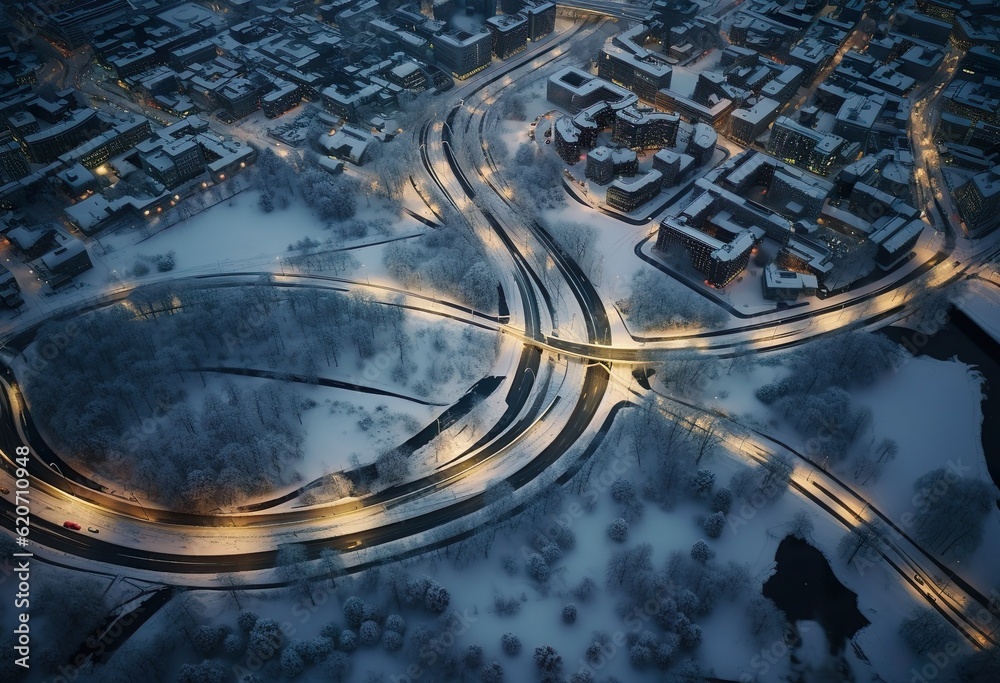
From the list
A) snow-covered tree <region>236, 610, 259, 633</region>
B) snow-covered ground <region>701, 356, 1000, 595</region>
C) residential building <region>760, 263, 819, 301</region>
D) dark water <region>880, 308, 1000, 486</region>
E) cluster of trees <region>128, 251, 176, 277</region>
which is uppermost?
residential building <region>760, 263, 819, 301</region>

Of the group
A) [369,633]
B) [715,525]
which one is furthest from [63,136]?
[715,525]

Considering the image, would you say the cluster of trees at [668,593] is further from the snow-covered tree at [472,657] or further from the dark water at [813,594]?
the snow-covered tree at [472,657]

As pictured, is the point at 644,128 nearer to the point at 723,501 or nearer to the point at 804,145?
the point at 804,145

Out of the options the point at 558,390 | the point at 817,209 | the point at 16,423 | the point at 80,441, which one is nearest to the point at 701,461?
the point at 558,390

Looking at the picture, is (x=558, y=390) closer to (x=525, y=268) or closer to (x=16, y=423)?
(x=525, y=268)

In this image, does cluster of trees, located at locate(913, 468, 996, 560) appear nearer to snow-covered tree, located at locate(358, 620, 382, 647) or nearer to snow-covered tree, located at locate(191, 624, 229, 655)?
snow-covered tree, located at locate(358, 620, 382, 647)

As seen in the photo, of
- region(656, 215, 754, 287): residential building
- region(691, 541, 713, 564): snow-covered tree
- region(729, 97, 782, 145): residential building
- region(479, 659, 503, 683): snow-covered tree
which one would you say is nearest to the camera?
region(479, 659, 503, 683): snow-covered tree

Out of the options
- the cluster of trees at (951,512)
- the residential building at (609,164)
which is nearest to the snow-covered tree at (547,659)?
the cluster of trees at (951,512)

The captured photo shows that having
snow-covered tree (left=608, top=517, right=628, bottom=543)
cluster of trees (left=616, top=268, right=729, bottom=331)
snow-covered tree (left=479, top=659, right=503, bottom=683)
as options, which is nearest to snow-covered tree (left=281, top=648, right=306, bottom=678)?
snow-covered tree (left=479, top=659, right=503, bottom=683)
